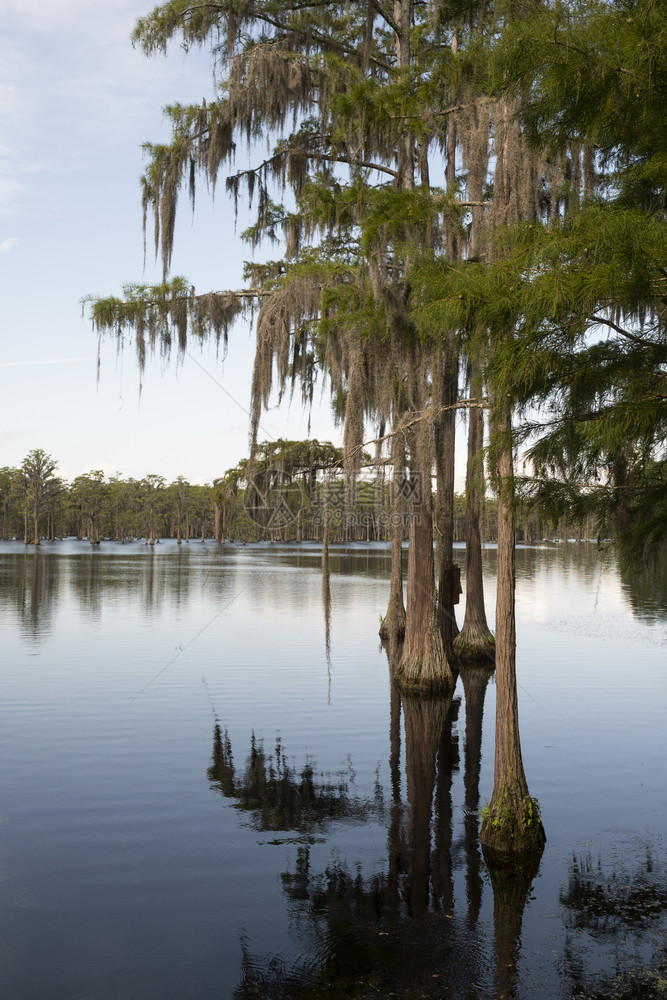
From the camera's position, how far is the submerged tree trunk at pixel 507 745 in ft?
28.6

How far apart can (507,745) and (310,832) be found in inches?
109

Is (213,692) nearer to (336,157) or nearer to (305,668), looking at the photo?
(305,668)

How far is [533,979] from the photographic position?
265 inches

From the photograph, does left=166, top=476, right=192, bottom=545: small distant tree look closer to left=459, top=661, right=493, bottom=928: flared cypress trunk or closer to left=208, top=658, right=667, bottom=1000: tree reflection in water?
left=459, top=661, right=493, bottom=928: flared cypress trunk

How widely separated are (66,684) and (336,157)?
12.9 m

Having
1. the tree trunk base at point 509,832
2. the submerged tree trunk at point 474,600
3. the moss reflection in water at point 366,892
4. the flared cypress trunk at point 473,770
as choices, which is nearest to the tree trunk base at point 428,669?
the flared cypress trunk at point 473,770

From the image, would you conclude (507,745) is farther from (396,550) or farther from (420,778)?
(396,550)

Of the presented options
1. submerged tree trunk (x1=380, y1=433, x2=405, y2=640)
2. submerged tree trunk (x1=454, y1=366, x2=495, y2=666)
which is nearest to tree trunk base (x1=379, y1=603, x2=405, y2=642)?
→ submerged tree trunk (x1=380, y1=433, x2=405, y2=640)

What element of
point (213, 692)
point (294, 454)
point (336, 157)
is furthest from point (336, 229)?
point (213, 692)

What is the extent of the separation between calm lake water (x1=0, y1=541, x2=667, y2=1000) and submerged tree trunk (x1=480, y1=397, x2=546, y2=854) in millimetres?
405

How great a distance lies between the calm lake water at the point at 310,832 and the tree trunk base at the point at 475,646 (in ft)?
3.16

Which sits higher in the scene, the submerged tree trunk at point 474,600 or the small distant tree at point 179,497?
the small distant tree at point 179,497

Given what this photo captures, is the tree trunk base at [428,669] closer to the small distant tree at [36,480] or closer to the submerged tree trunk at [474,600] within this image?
the submerged tree trunk at [474,600]

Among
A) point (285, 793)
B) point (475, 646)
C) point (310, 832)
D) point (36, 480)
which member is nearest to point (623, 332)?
point (310, 832)
